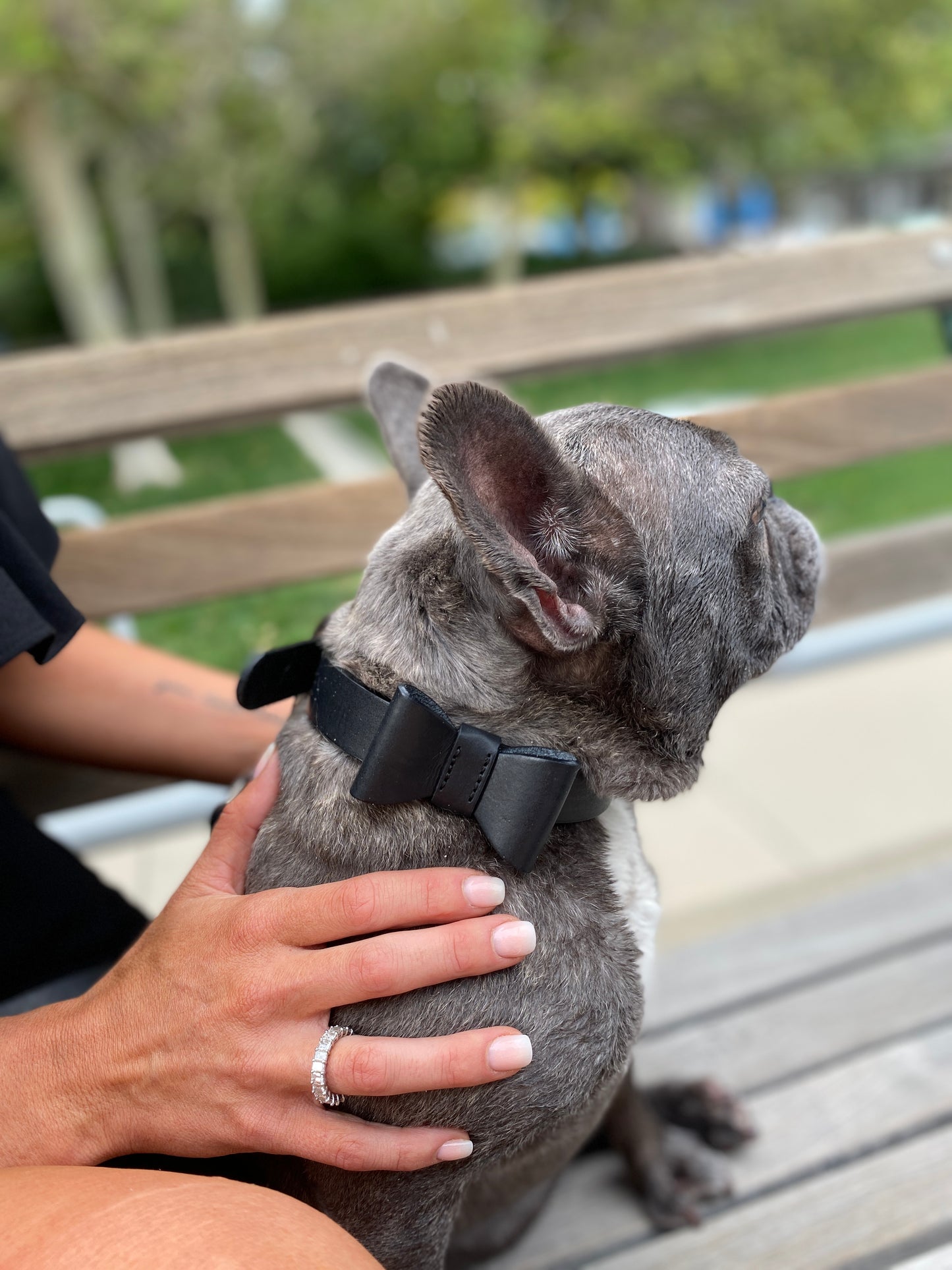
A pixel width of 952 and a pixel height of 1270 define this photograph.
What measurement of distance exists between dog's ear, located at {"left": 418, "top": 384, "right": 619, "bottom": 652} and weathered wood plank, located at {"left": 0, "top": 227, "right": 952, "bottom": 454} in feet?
4.31

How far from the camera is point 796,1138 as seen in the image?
5.80ft

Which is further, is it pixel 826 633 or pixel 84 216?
pixel 84 216

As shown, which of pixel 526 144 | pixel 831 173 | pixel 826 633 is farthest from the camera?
pixel 831 173

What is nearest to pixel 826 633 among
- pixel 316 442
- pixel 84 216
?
pixel 316 442

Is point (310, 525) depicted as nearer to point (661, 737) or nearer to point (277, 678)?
point (277, 678)

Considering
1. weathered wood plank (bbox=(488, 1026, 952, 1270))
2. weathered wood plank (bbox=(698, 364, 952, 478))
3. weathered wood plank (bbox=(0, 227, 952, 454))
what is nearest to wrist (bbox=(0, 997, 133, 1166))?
weathered wood plank (bbox=(488, 1026, 952, 1270))

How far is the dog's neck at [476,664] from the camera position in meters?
1.21

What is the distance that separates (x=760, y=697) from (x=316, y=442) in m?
2.25

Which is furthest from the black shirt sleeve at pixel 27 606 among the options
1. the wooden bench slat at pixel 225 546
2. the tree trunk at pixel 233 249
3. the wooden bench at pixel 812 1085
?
the tree trunk at pixel 233 249

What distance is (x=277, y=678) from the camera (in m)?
1.29

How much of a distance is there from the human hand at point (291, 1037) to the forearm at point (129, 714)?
2.06ft

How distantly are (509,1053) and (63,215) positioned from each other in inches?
529

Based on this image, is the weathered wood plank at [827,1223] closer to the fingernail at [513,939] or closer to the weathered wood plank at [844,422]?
the fingernail at [513,939]

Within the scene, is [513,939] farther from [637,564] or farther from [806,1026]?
[806,1026]
